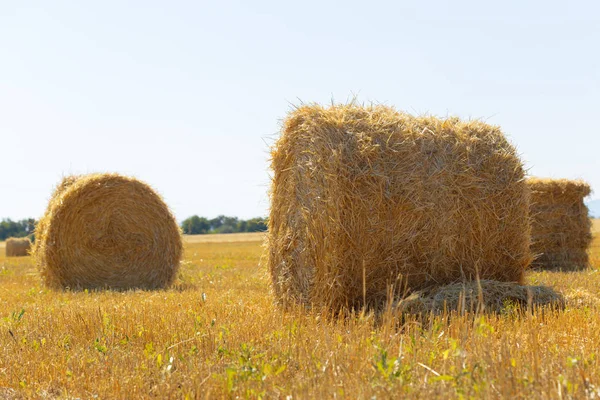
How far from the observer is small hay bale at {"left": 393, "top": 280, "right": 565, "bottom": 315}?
24.7ft

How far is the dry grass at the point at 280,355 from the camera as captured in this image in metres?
4.16

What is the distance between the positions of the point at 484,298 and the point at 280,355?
11.3 feet

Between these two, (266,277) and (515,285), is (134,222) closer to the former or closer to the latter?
(266,277)

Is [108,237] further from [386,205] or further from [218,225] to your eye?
[218,225]

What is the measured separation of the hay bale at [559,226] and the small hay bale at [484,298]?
711cm

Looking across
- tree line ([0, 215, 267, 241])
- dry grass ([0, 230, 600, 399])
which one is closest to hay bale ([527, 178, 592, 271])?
dry grass ([0, 230, 600, 399])

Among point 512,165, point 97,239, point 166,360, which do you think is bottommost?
point 166,360

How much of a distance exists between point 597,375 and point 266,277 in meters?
5.56

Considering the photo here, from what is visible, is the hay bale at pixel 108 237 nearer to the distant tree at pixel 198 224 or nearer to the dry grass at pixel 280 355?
the dry grass at pixel 280 355

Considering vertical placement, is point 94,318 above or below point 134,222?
below

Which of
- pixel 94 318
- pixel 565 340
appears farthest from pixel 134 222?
pixel 565 340

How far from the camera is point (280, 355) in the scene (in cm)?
532

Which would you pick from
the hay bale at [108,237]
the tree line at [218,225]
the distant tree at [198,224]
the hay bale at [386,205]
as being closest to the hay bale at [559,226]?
the hay bale at [386,205]

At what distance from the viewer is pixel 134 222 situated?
13.8 meters
